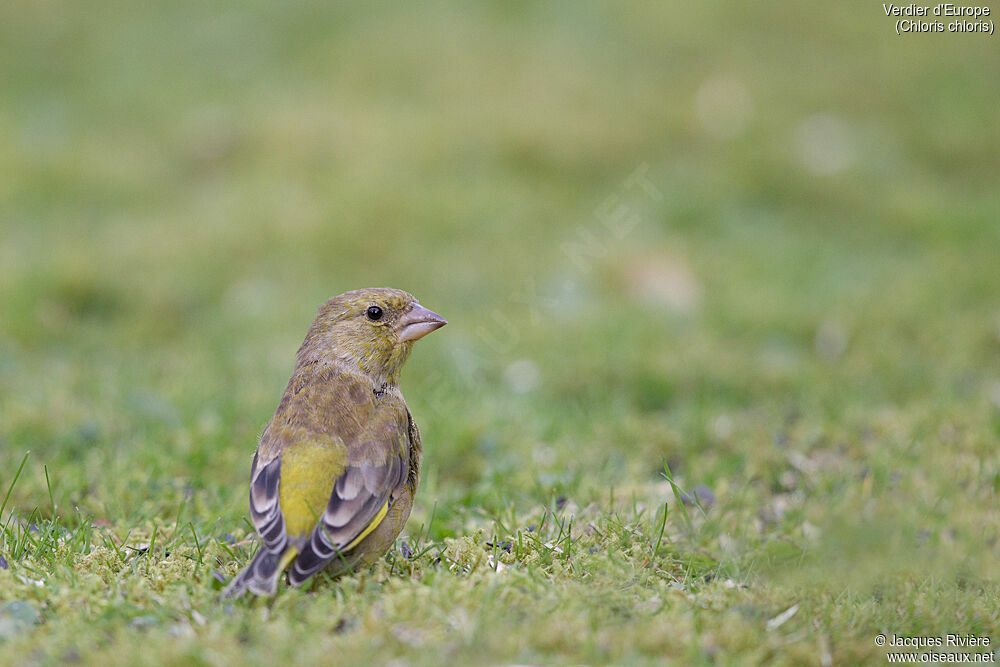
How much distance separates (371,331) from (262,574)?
1382mm

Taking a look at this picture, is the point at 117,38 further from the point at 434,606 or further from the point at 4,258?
the point at 434,606

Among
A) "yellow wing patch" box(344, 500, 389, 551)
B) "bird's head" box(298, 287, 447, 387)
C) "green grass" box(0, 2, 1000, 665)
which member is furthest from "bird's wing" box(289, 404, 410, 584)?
"bird's head" box(298, 287, 447, 387)

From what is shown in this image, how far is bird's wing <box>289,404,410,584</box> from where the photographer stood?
3429 millimetres

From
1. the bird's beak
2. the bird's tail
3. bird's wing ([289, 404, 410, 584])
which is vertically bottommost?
the bird's tail

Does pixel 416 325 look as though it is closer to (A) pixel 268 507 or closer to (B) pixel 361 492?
(B) pixel 361 492

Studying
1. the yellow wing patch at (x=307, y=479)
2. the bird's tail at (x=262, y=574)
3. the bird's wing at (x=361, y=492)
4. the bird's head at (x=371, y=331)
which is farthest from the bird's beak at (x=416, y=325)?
the bird's tail at (x=262, y=574)

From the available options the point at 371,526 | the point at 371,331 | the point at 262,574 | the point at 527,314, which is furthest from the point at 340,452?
the point at 527,314

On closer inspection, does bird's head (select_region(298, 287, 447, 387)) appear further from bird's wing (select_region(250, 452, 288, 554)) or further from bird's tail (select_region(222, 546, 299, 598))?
bird's tail (select_region(222, 546, 299, 598))

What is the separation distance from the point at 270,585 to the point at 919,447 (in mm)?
3728

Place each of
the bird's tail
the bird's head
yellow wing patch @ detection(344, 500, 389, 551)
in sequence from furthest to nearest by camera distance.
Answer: the bird's head
yellow wing patch @ detection(344, 500, 389, 551)
the bird's tail

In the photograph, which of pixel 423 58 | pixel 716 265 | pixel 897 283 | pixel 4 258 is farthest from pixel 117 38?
pixel 897 283

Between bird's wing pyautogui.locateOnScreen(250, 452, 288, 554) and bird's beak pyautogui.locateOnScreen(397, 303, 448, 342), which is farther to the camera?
bird's beak pyautogui.locateOnScreen(397, 303, 448, 342)

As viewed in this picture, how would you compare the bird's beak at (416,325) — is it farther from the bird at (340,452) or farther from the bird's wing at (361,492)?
the bird's wing at (361,492)

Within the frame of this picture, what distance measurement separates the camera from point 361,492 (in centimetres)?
366
